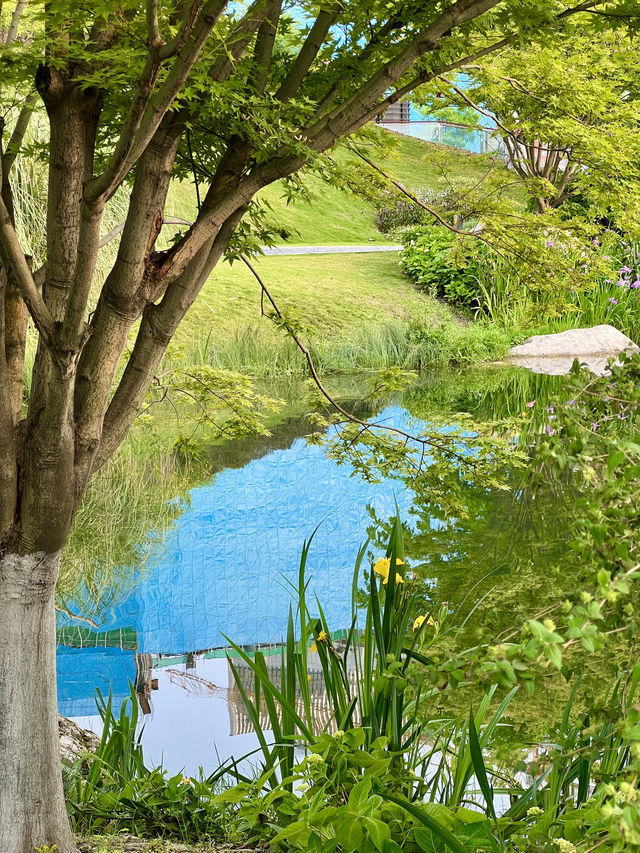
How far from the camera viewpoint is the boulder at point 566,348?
1116cm

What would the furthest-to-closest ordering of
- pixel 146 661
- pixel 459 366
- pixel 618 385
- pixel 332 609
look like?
pixel 459 366
pixel 332 609
pixel 146 661
pixel 618 385

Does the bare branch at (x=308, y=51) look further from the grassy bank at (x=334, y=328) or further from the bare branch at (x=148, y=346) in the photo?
the grassy bank at (x=334, y=328)

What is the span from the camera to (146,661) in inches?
172

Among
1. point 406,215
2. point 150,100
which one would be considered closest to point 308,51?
point 150,100

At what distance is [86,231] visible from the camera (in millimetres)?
1886

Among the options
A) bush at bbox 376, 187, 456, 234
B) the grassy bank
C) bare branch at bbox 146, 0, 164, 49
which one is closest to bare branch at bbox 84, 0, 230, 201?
bare branch at bbox 146, 0, 164, 49

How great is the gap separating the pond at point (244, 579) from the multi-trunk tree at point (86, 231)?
984mm

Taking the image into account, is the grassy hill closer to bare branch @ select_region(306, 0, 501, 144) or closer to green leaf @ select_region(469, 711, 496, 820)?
bare branch @ select_region(306, 0, 501, 144)

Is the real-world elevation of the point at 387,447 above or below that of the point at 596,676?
above

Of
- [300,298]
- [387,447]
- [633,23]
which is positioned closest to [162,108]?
[633,23]

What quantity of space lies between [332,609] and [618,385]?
145 inches

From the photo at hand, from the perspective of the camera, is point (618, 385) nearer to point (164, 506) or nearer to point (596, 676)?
point (596, 676)

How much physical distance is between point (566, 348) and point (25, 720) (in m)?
10.5

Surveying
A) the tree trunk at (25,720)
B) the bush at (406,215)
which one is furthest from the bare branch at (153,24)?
the bush at (406,215)
